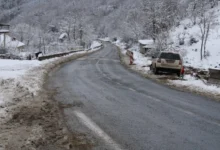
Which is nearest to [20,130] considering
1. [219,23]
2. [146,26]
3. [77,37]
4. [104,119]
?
[104,119]

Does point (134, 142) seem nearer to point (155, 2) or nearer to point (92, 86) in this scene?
point (92, 86)

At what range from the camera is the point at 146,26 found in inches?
2867

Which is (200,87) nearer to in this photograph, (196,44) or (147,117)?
(147,117)

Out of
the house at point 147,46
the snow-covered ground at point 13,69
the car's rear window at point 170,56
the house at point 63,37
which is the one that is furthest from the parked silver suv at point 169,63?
the house at point 63,37

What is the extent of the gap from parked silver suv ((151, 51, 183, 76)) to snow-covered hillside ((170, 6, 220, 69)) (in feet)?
49.4

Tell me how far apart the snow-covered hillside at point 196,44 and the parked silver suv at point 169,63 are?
49.4 ft

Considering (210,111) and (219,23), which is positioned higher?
(219,23)

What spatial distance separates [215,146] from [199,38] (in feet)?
158

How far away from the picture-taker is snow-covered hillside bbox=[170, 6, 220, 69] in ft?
133

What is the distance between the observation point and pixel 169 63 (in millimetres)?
21781

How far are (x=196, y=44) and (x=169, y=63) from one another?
3075 centimetres

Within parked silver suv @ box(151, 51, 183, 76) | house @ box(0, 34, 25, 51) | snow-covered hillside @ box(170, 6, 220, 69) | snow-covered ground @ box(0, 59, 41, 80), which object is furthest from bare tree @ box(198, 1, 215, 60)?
house @ box(0, 34, 25, 51)

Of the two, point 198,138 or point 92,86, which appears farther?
point 92,86

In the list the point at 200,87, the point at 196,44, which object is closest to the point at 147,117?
the point at 200,87
